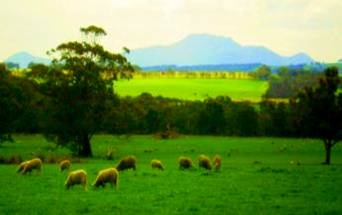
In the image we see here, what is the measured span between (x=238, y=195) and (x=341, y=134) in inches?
1388

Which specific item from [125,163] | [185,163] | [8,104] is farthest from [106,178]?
[8,104]

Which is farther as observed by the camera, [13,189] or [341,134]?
[341,134]

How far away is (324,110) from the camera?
59844 mm

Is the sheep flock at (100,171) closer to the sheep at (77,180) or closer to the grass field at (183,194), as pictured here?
the sheep at (77,180)

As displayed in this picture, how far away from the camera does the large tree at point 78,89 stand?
6500 cm

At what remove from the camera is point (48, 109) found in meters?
66.8

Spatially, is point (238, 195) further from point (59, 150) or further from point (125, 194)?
point (59, 150)

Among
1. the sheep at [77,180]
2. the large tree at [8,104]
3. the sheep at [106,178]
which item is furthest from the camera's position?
the large tree at [8,104]

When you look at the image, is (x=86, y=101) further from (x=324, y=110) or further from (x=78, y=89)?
(x=324, y=110)

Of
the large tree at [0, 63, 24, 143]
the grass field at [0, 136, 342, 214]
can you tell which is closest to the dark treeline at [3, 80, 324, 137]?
the large tree at [0, 63, 24, 143]

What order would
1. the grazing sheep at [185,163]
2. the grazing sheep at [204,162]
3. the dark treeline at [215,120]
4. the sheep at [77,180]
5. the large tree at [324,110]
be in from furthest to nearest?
the dark treeline at [215,120] < the large tree at [324,110] < the grazing sheep at [185,163] < the grazing sheep at [204,162] < the sheep at [77,180]

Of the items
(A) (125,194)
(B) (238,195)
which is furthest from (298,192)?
(A) (125,194)

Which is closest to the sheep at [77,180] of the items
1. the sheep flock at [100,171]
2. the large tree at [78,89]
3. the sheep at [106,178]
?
the sheep flock at [100,171]

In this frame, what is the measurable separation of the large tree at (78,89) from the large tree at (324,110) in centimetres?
2115
